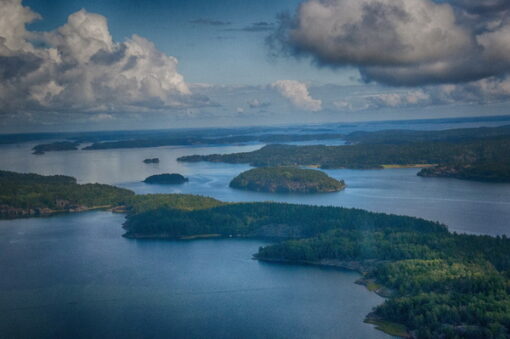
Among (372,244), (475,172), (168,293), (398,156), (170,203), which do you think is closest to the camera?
(168,293)

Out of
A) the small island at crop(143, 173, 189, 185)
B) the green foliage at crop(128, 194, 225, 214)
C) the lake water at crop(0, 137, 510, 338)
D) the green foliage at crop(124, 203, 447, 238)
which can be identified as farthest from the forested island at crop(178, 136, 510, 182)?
the green foliage at crop(128, 194, 225, 214)

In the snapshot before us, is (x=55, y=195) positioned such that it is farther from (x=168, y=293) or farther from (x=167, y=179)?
(x=168, y=293)

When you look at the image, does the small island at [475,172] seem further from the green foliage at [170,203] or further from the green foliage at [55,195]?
the green foliage at [55,195]

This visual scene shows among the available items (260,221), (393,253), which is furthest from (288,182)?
(393,253)

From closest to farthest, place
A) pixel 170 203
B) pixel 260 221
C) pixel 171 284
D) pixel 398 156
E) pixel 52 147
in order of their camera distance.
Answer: pixel 171 284, pixel 260 221, pixel 170 203, pixel 398 156, pixel 52 147

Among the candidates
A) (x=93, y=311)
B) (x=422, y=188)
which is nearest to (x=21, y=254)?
(x=93, y=311)

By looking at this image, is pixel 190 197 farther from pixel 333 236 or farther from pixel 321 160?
pixel 321 160
